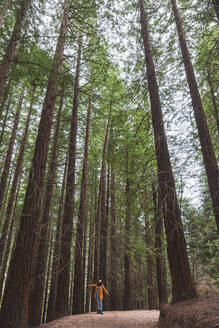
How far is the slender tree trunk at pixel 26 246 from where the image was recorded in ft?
15.1

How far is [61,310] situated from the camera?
27.5 feet

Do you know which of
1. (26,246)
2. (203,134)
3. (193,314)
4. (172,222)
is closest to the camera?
(193,314)

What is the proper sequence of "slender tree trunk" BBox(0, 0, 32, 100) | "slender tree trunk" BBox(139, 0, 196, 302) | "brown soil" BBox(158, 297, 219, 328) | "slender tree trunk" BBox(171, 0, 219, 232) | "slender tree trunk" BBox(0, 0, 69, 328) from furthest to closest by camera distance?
"slender tree trunk" BBox(171, 0, 219, 232)
"slender tree trunk" BBox(0, 0, 32, 100)
"slender tree trunk" BBox(139, 0, 196, 302)
"slender tree trunk" BBox(0, 0, 69, 328)
"brown soil" BBox(158, 297, 219, 328)

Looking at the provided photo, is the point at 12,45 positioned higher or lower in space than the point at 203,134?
higher

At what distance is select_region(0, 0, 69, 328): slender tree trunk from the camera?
4609 mm

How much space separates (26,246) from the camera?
16.5 feet

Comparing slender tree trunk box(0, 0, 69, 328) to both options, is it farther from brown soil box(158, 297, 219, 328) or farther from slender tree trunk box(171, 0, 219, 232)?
slender tree trunk box(171, 0, 219, 232)

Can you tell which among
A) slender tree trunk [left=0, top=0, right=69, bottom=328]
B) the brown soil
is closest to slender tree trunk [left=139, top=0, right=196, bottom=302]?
the brown soil

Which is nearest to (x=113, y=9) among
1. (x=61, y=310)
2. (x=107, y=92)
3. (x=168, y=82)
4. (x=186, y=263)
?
(x=168, y=82)

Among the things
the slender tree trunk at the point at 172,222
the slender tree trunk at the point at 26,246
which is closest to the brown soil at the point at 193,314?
the slender tree trunk at the point at 172,222

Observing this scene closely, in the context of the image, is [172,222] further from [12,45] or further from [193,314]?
[12,45]

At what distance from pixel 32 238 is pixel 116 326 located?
4.41m

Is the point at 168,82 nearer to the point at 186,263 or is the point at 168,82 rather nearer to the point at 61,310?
the point at 186,263

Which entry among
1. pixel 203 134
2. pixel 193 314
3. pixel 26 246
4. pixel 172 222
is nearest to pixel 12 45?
pixel 26 246
